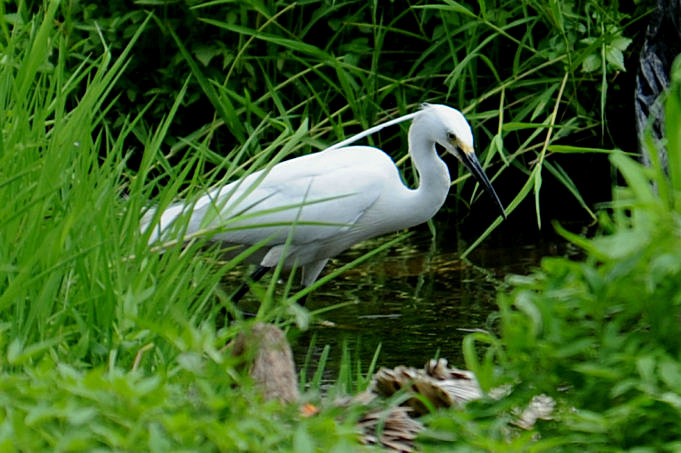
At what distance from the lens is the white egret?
4320mm

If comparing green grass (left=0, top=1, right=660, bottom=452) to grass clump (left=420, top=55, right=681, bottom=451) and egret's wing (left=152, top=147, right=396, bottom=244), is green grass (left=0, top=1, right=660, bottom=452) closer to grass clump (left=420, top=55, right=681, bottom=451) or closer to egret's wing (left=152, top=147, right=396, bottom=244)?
grass clump (left=420, top=55, right=681, bottom=451)

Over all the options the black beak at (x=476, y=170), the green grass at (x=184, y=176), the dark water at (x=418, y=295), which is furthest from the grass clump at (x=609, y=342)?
the black beak at (x=476, y=170)

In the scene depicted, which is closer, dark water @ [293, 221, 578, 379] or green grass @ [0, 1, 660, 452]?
green grass @ [0, 1, 660, 452]

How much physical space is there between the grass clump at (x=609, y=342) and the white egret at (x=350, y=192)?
97.7 inches

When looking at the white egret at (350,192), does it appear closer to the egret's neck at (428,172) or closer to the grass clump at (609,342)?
the egret's neck at (428,172)

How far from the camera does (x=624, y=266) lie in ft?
5.56

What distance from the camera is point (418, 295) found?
4566mm

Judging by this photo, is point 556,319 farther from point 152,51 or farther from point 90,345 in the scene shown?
point 152,51

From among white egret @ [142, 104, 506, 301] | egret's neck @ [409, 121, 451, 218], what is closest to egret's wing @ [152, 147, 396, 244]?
white egret @ [142, 104, 506, 301]

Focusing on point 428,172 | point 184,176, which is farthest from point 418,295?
point 184,176

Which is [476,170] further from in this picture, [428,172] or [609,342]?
[609,342]

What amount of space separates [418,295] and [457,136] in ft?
1.95

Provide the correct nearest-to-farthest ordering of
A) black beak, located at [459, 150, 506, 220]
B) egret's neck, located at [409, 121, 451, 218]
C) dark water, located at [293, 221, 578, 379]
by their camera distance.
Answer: dark water, located at [293, 221, 578, 379] → black beak, located at [459, 150, 506, 220] → egret's neck, located at [409, 121, 451, 218]

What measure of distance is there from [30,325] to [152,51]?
3618 millimetres
